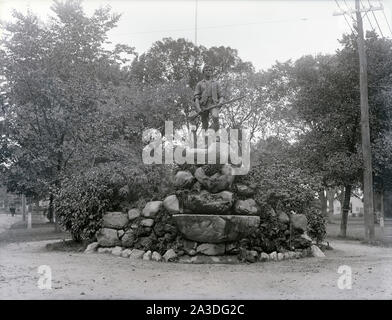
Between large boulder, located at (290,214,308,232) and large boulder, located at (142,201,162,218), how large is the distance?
11.7 feet

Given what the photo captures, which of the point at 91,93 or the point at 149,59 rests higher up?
the point at 149,59

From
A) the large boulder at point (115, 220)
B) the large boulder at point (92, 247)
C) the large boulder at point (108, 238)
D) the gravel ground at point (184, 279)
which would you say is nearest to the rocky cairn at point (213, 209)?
the gravel ground at point (184, 279)

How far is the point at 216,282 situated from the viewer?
8570mm

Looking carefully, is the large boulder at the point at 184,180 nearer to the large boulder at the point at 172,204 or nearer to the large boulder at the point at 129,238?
the large boulder at the point at 172,204

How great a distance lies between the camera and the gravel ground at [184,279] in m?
7.42

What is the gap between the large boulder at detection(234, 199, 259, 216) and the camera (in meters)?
11.8

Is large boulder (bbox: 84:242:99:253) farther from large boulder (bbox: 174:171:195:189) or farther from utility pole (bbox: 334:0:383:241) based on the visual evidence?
utility pole (bbox: 334:0:383:241)

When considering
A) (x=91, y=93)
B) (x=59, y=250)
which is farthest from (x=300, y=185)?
(x=91, y=93)

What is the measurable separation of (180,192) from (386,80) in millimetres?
14071

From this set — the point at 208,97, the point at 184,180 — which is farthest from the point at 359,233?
the point at 184,180

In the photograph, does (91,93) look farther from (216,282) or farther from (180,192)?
(216,282)

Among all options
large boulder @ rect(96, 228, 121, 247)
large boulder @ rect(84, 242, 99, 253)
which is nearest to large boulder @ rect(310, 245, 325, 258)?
large boulder @ rect(96, 228, 121, 247)

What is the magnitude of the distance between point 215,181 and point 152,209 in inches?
69.3

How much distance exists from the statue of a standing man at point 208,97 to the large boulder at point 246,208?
234 cm
